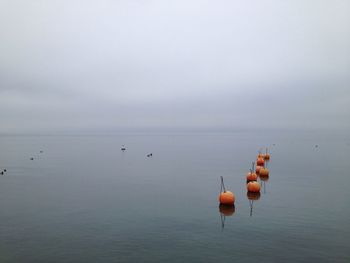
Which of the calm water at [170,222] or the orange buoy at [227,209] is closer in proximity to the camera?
the calm water at [170,222]

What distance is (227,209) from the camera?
53125mm

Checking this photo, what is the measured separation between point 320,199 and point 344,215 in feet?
37.1

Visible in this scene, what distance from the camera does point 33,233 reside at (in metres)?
41.8

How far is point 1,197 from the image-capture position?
6469 cm

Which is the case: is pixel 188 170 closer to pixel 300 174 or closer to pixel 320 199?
pixel 300 174

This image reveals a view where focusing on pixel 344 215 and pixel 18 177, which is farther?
pixel 18 177

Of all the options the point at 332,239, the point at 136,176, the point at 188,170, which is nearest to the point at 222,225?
the point at 332,239

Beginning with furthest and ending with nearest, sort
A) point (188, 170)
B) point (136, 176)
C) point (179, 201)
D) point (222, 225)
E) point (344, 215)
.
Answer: point (188, 170) → point (136, 176) → point (179, 201) → point (344, 215) → point (222, 225)

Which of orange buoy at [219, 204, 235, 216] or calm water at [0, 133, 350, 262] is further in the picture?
orange buoy at [219, 204, 235, 216]

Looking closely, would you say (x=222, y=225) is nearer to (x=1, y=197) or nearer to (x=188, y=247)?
(x=188, y=247)

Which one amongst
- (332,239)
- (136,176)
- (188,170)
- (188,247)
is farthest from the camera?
(188,170)

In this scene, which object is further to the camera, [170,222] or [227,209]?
[227,209]

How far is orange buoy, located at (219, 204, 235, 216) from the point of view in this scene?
51116 mm

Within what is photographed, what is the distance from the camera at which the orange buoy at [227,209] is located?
5112cm
